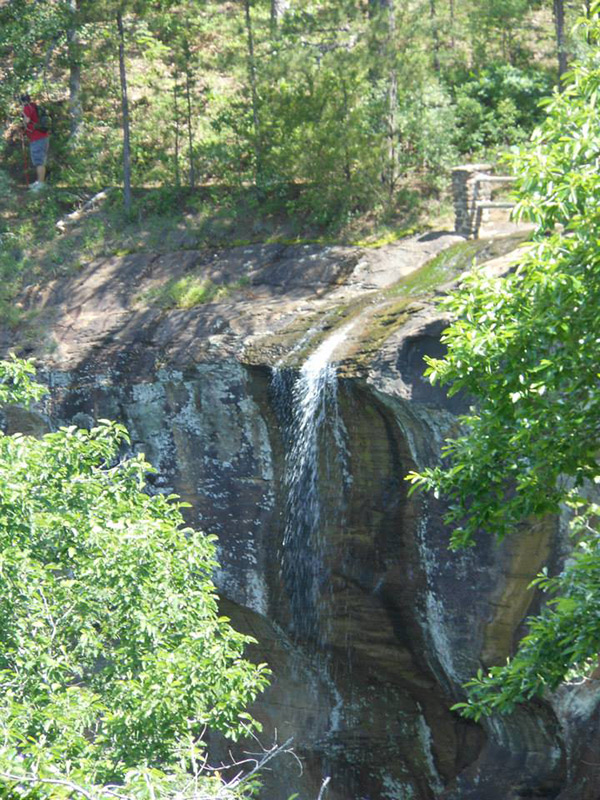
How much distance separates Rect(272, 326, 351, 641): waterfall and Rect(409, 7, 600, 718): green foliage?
5.76 meters

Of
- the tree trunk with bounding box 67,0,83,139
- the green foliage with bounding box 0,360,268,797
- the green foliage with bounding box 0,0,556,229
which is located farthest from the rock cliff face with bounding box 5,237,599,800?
the tree trunk with bounding box 67,0,83,139

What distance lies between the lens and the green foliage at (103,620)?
7.69 m

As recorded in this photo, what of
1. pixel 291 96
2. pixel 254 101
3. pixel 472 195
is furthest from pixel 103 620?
pixel 254 101

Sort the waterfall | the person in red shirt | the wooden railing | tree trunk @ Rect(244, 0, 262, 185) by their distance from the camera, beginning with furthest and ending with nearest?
the person in red shirt
tree trunk @ Rect(244, 0, 262, 185)
the wooden railing
the waterfall

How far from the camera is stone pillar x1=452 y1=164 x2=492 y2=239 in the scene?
1766 centimetres

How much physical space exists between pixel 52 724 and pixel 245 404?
27.5 ft

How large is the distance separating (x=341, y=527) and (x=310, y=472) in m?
0.92

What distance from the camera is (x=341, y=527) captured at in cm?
1459

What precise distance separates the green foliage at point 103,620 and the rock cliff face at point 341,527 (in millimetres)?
4941

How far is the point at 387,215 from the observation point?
20.0 metres

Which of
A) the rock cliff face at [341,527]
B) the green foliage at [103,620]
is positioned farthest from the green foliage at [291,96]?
the green foliage at [103,620]

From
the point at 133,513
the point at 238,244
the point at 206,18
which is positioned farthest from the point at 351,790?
the point at 206,18

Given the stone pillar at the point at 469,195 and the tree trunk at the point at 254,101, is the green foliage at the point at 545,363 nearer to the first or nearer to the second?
the stone pillar at the point at 469,195

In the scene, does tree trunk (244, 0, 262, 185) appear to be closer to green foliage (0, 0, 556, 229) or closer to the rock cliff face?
green foliage (0, 0, 556, 229)
